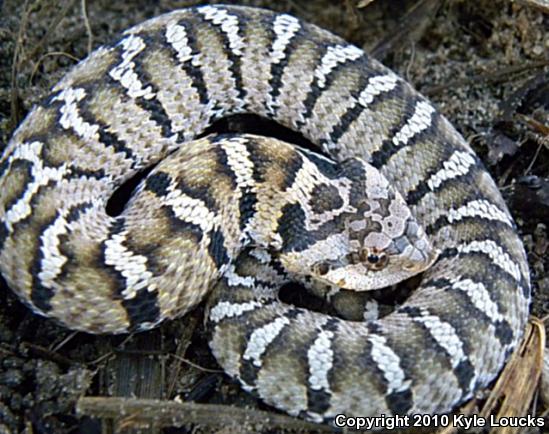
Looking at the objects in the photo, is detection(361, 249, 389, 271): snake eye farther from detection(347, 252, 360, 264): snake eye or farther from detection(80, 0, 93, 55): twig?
detection(80, 0, 93, 55): twig

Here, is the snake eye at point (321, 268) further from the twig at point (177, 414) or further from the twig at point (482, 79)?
the twig at point (482, 79)

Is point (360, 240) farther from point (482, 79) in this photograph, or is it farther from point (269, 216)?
point (482, 79)

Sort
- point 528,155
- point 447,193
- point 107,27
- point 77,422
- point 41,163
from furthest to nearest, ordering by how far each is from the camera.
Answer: point 107,27, point 528,155, point 447,193, point 41,163, point 77,422

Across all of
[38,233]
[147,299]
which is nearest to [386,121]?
[147,299]

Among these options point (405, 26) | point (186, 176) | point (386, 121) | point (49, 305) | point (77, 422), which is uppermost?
point (405, 26)

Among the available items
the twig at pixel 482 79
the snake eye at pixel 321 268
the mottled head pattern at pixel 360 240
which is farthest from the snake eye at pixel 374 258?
the twig at pixel 482 79

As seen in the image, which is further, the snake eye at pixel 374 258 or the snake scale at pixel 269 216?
the snake eye at pixel 374 258

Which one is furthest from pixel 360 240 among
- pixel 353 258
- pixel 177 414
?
pixel 177 414

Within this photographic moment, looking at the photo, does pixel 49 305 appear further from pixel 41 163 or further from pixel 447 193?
pixel 447 193
